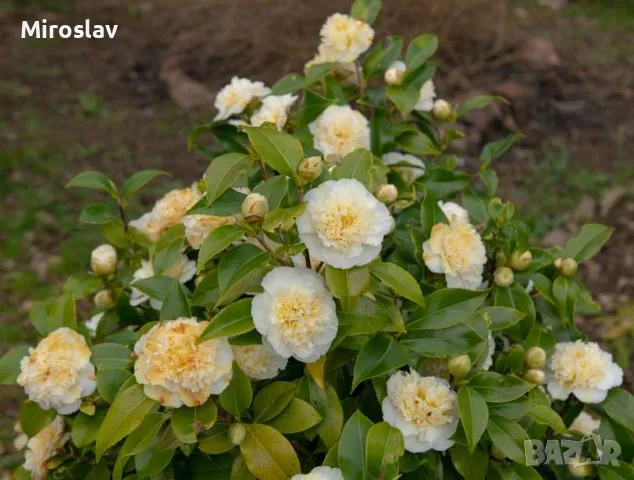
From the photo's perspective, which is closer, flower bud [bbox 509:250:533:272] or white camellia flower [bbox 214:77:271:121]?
flower bud [bbox 509:250:533:272]

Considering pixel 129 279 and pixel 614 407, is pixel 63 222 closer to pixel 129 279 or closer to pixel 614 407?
pixel 129 279

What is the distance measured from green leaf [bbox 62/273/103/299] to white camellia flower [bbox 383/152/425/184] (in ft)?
1.81

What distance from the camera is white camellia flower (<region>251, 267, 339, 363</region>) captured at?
0.85 m

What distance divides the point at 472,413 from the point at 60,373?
564mm

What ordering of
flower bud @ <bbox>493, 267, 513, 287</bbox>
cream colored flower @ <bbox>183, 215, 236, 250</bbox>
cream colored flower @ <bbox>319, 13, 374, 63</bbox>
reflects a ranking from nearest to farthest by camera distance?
cream colored flower @ <bbox>183, 215, 236, 250</bbox>
flower bud @ <bbox>493, 267, 513, 287</bbox>
cream colored flower @ <bbox>319, 13, 374, 63</bbox>

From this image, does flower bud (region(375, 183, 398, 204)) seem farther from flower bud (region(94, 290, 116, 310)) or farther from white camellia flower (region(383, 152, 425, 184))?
flower bud (region(94, 290, 116, 310))

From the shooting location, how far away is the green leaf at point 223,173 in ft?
2.99

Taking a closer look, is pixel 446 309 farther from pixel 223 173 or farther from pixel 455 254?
pixel 223 173

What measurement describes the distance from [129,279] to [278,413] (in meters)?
0.44

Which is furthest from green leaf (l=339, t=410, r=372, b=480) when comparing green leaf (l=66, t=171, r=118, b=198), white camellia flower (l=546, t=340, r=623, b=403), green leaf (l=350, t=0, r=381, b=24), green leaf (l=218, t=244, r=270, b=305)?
green leaf (l=350, t=0, r=381, b=24)

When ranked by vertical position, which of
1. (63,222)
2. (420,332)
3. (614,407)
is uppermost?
(420,332)

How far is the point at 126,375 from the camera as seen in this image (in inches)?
38.4

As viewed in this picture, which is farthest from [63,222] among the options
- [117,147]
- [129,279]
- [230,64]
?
[129,279]

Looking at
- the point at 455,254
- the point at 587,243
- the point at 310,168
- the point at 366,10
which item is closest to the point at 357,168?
the point at 310,168
